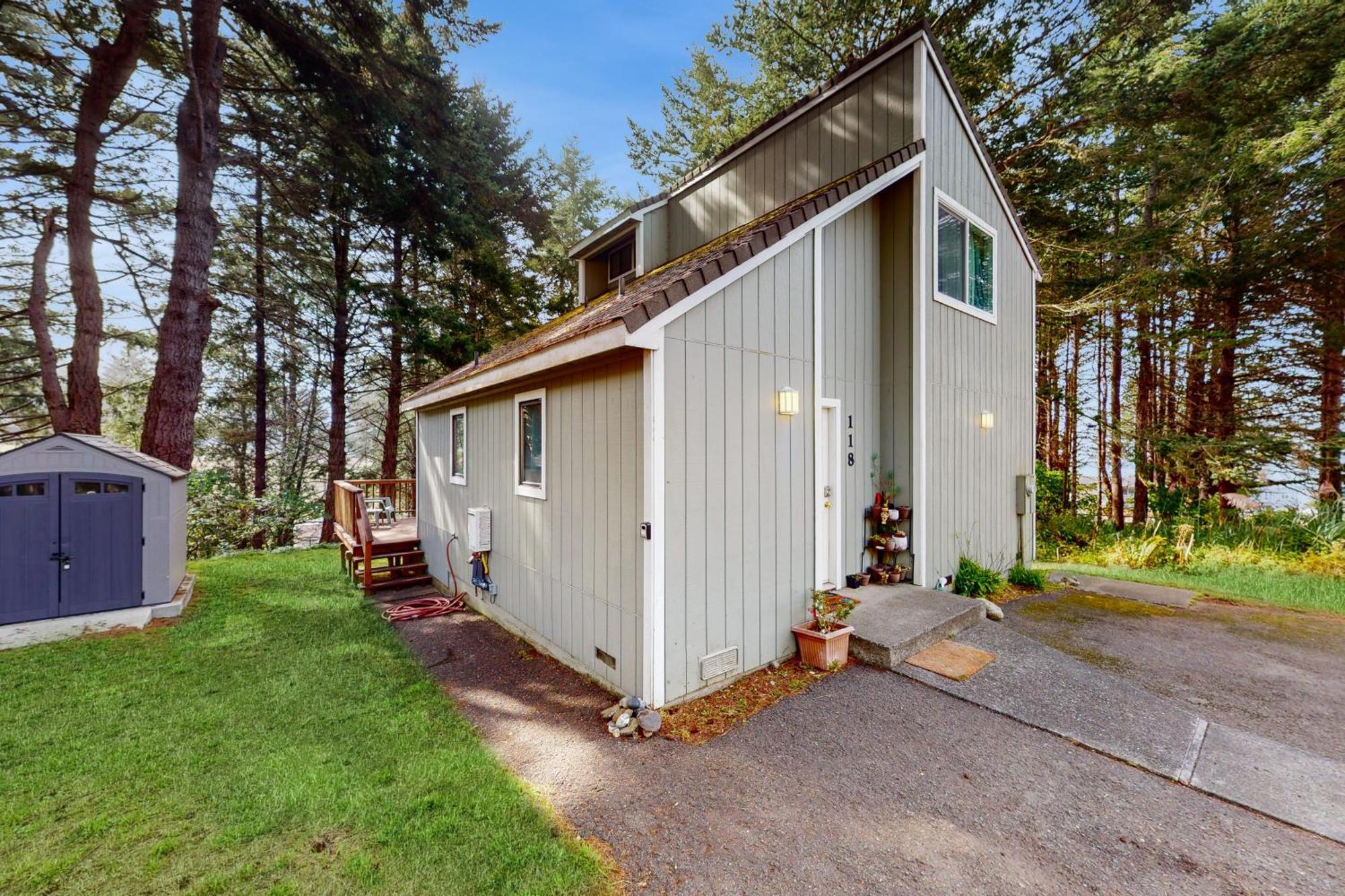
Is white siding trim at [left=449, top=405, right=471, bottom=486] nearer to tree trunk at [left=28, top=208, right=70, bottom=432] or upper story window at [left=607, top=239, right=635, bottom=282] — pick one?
upper story window at [left=607, top=239, right=635, bottom=282]

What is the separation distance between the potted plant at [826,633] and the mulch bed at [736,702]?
0.08 meters

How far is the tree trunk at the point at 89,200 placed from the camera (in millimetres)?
7656

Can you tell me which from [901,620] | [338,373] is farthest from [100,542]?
[901,620]

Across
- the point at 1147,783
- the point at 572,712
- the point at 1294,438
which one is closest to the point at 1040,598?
the point at 1147,783

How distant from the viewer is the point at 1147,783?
2.74 meters

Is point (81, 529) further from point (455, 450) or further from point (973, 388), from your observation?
point (973, 388)

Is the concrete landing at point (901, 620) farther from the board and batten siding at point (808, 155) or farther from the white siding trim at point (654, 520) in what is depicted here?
the board and batten siding at point (808, 155)

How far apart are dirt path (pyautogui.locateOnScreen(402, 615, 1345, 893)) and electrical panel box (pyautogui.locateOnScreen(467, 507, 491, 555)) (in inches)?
98.0

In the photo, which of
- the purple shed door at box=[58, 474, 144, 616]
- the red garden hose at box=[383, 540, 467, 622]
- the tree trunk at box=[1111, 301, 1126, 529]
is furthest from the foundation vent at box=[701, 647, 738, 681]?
the tree trunk at box=[1111, 301, 1126, 529]

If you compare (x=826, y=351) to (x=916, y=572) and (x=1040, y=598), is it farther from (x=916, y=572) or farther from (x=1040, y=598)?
(x=1040, y=598)

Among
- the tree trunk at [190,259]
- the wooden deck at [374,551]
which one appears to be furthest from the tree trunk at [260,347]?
the wooden deck at [374,551]

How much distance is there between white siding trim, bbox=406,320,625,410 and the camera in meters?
3.41

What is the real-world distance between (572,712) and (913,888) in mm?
2415

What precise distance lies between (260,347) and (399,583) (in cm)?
999
